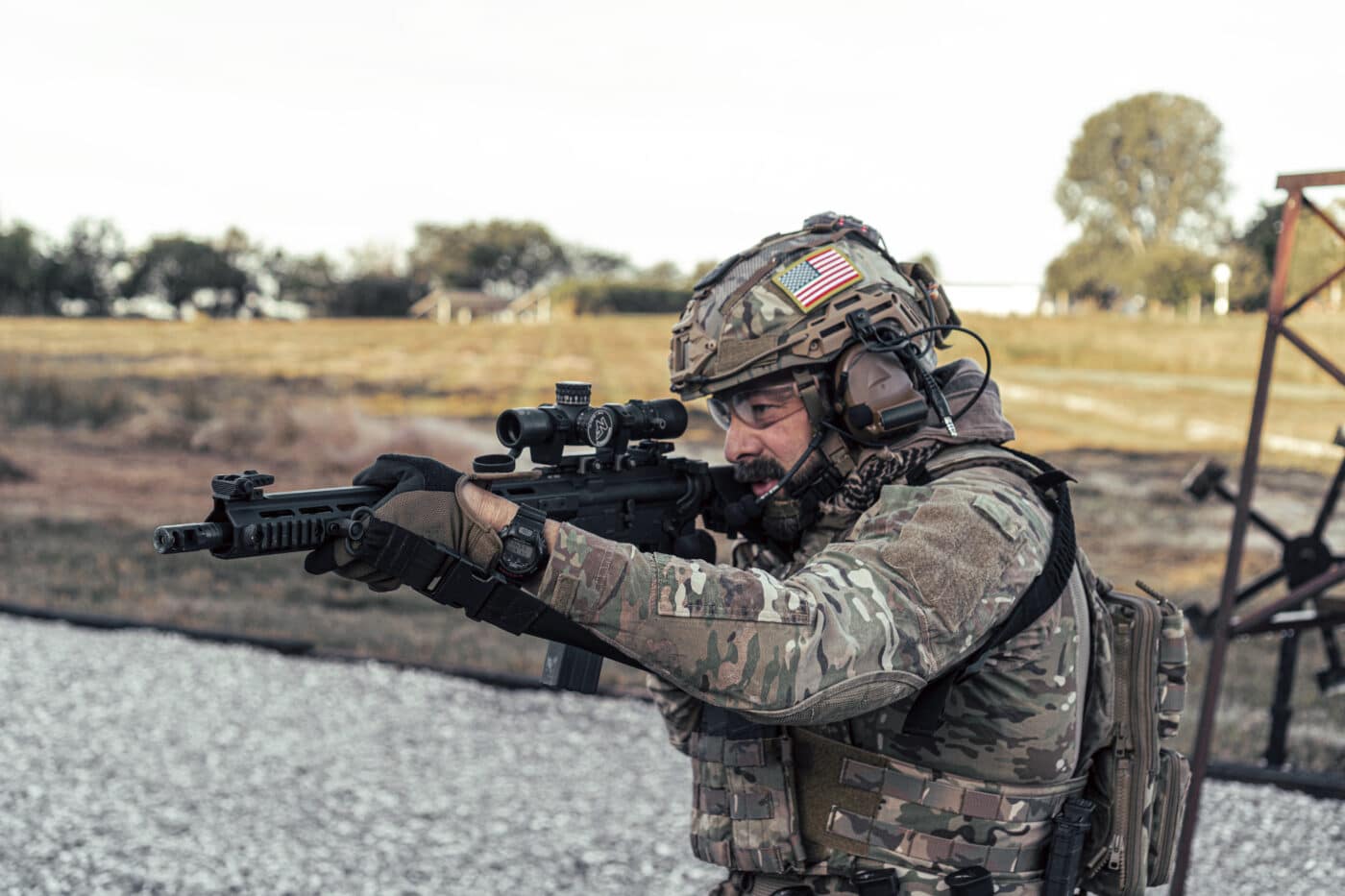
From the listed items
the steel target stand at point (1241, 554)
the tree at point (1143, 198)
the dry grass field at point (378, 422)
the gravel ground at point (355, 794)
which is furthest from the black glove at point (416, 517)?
the tree at point (1143, 198)

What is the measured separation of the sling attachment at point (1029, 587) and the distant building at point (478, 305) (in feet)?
46.1

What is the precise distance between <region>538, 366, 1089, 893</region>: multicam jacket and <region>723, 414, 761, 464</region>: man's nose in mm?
238

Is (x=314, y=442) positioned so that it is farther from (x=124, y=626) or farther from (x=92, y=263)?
(x=92, y=263)

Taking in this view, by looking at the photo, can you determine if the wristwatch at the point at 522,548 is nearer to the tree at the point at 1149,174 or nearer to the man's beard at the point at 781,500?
the man's beard at the point at 781,500

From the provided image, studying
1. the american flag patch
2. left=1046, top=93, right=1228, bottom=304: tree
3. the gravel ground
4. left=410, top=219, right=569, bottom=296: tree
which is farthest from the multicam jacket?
left=410, top=219, right=569, bottom=296: tree

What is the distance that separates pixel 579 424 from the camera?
212 centimetres

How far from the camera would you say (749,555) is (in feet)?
9.12

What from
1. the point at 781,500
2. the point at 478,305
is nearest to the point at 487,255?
the point at 478,305

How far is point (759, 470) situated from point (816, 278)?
46 centimetres

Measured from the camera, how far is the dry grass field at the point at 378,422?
10.6 m

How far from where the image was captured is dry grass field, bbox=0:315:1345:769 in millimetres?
10641

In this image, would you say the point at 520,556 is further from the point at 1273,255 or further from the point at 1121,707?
the point at 1273,255

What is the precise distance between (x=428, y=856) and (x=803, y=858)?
3.48m

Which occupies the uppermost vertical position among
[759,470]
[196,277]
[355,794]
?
[196,277]
